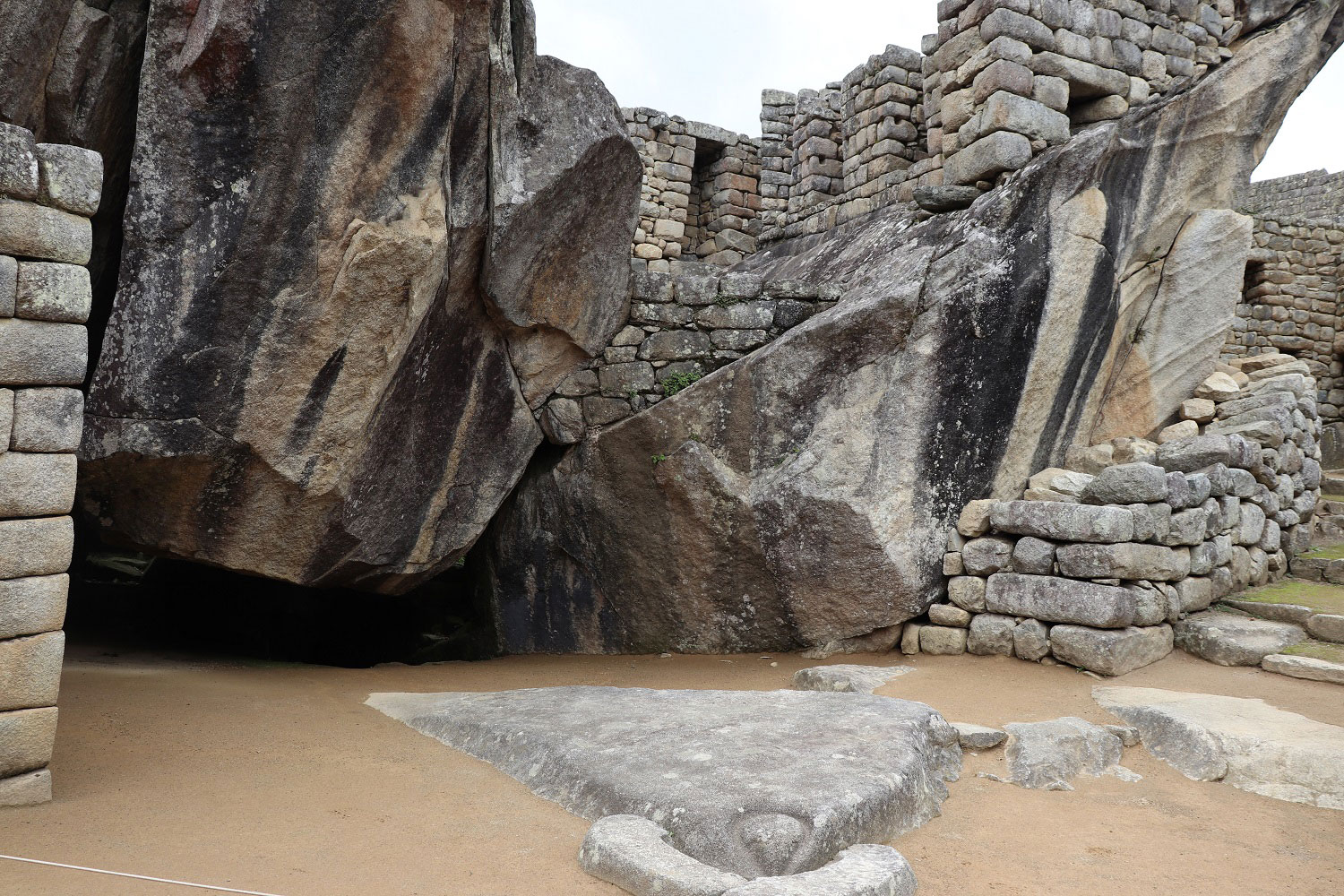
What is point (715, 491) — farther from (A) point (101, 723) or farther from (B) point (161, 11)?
(B) point (161, 11)

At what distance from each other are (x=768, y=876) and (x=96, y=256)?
5.31 m

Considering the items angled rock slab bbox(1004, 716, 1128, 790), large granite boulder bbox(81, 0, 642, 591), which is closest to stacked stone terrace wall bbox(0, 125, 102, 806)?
large granite boulder bbox(81, 0, 642, 591)

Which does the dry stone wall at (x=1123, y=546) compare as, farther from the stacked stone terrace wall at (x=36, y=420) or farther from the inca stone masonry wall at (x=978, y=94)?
the stacked stone terrace wall at (x=36, y=420)

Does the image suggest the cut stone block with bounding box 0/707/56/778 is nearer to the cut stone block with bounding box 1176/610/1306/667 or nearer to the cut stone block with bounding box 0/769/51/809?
the cut stone block with bounding box 0/769/51/809

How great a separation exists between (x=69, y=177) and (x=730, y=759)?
343 cm

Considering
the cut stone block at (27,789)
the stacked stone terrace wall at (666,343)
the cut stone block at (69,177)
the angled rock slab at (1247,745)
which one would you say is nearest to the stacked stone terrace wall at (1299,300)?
the stacked stone terrace wall at (666,343)

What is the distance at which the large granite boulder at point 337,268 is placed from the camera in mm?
5172

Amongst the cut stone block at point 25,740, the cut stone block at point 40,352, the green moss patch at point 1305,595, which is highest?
the cut stone block at point 40,352

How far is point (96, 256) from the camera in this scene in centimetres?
574

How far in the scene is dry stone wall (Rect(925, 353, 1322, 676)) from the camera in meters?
6.04

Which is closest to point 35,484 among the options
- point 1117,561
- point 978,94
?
point 1117,561

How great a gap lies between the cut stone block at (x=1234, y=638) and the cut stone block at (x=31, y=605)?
633 centimetres

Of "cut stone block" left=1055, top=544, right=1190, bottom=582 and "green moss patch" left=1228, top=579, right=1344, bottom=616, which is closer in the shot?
"cut stone block" left=1055, top=544, right=1190, bottom=582

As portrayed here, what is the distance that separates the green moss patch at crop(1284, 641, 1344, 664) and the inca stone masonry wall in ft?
12.8
